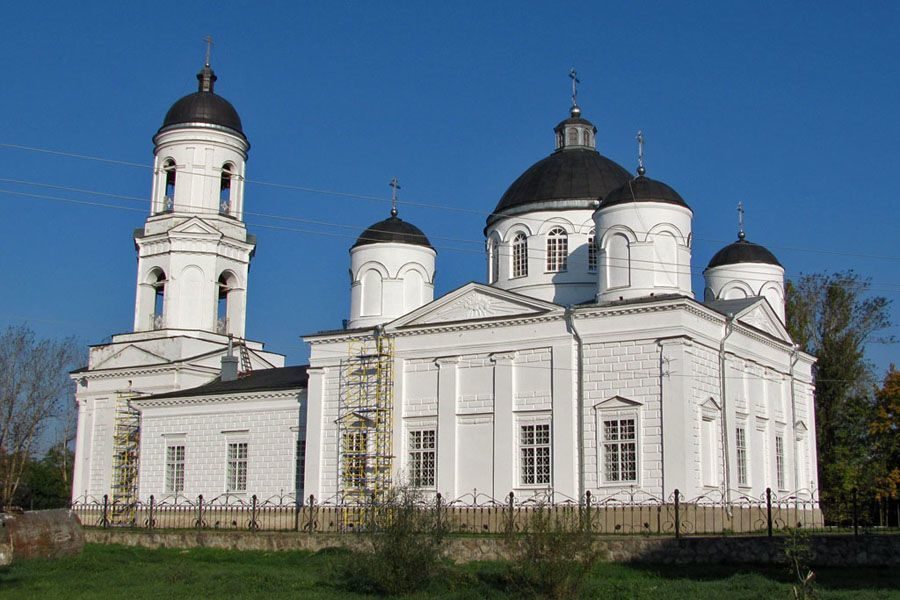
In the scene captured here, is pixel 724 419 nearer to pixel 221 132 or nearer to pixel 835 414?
pixel 835 414

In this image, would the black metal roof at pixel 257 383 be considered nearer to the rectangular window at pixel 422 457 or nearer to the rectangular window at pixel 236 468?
the rectangular window at pixel 236 468

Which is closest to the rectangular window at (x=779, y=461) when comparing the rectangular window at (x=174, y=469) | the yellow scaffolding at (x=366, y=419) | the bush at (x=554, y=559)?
the yellow scaffolding at (x=366, y=419)

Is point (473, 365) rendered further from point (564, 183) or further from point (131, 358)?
point (131, 358)

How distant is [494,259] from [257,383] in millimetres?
9090

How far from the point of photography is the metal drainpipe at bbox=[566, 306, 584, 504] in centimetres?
2784

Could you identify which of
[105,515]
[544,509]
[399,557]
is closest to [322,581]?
[399,557]

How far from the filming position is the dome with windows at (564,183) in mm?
33688

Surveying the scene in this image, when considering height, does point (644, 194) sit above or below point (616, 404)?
above

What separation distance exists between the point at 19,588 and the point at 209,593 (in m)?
3.47

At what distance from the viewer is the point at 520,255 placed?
34219mm

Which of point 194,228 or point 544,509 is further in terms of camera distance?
point 194,228

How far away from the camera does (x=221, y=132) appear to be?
3897 cm

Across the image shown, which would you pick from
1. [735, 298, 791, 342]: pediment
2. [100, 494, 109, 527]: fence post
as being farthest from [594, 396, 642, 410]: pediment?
[100, 494, 109, 527]: fence post

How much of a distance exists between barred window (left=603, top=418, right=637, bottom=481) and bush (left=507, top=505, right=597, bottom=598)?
10235mm
